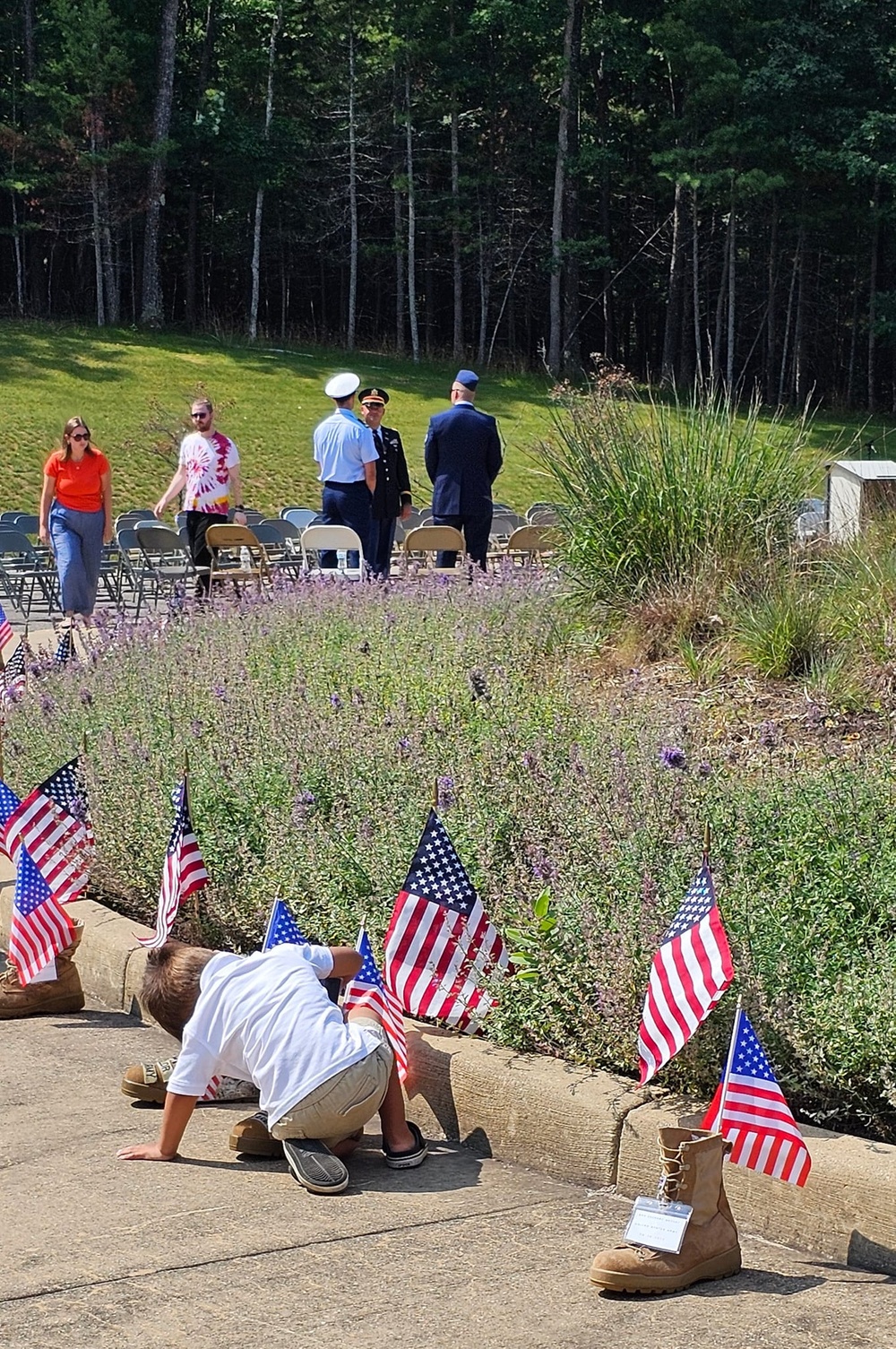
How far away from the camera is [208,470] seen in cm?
1327

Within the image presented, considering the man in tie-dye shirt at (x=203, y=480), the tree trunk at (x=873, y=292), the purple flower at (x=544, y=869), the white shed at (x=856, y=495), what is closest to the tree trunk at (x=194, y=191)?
the tree trunk at (x=873, y=292)

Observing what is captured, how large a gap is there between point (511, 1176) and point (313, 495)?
2729 cm

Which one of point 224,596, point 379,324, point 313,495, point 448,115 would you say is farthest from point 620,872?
point 379,324

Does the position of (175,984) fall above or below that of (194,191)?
below

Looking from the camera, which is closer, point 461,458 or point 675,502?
point 675,502

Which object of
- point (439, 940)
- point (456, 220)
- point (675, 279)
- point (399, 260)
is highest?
point (456, 220)

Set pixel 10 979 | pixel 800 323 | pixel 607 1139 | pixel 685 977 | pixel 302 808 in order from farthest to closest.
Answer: pixel 800 323
pixel 10 979
pixel 302 808
pixel 607 1139
pixel 685 977

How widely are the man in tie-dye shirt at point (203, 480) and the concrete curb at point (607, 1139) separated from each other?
28.9ft

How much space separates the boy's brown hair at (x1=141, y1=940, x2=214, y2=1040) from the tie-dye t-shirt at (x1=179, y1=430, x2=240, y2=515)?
28.9 feet

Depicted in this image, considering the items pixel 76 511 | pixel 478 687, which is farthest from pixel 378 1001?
pixel 76 511

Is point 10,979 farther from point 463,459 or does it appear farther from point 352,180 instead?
point 352,180

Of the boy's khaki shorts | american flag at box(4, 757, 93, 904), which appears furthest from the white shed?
the boy's khaki shorts

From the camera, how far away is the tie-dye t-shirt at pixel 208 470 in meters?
13.1

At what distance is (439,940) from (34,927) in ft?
5.41
